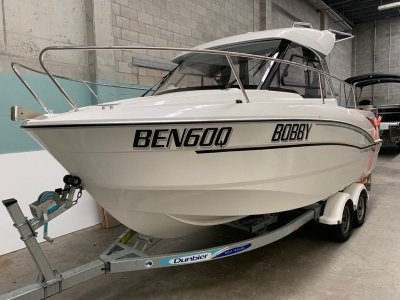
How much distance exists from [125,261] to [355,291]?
1.57m

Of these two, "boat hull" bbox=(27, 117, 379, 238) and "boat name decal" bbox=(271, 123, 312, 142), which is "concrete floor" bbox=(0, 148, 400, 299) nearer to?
"boat hull" bbox=(27, 117, 379, 238)

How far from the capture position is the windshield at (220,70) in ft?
8.17

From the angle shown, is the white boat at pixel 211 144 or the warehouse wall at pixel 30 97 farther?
the warehouse wall at pixel 30 97

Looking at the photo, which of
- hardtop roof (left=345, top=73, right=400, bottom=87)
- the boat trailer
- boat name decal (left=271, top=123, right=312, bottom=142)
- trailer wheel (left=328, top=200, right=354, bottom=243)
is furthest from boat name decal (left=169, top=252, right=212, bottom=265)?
hardtop roof (left=345, top=73, right=400, bottom=87)

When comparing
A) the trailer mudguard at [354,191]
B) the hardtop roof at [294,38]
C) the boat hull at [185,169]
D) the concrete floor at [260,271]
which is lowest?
the concrete floor at [260,271]

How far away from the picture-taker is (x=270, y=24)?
742 cm

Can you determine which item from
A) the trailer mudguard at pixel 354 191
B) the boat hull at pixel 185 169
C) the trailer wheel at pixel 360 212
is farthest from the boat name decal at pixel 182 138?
the trailer wheel at pixel 360 212

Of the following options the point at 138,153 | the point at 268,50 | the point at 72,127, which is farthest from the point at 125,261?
the point at 268,50

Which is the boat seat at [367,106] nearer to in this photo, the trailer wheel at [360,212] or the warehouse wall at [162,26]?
the trailer wheel at [360,212]

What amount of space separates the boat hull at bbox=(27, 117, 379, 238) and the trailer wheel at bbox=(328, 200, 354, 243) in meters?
0.83

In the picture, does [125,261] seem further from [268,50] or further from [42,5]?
[42,5]

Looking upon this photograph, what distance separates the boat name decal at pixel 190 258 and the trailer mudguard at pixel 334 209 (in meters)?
1.30

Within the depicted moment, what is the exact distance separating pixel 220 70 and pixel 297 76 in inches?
25.6

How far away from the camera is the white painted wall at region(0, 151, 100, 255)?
10.1 ft
